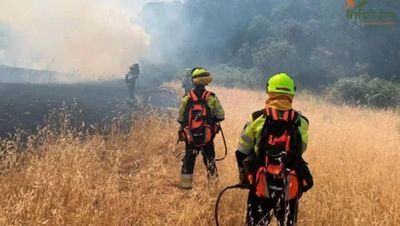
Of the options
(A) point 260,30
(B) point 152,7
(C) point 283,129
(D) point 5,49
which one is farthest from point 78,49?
(C) point 283,129

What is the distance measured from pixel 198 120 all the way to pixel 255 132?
243cm

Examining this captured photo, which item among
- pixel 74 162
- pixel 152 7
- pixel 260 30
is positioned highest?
pixel 152 7

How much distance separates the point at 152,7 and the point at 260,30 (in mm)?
28695

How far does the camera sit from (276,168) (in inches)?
145

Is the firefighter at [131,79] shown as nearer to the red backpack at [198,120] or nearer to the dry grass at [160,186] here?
the dry grass at [160,186]

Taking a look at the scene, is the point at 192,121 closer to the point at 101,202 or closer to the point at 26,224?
the point at 101,202

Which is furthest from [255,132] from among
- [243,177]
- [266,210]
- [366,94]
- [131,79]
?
[366,94]

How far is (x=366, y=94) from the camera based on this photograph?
20.1m

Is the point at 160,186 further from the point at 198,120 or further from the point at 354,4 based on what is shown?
the point at 354,4

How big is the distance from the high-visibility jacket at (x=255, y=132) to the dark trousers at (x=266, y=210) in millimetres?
429

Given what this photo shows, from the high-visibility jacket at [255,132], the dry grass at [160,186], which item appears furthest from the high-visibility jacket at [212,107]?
the high-visibility jacket at [255,132]

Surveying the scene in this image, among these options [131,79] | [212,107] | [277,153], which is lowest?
[277,153]

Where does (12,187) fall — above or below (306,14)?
below

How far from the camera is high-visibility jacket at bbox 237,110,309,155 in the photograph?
12.4ft
